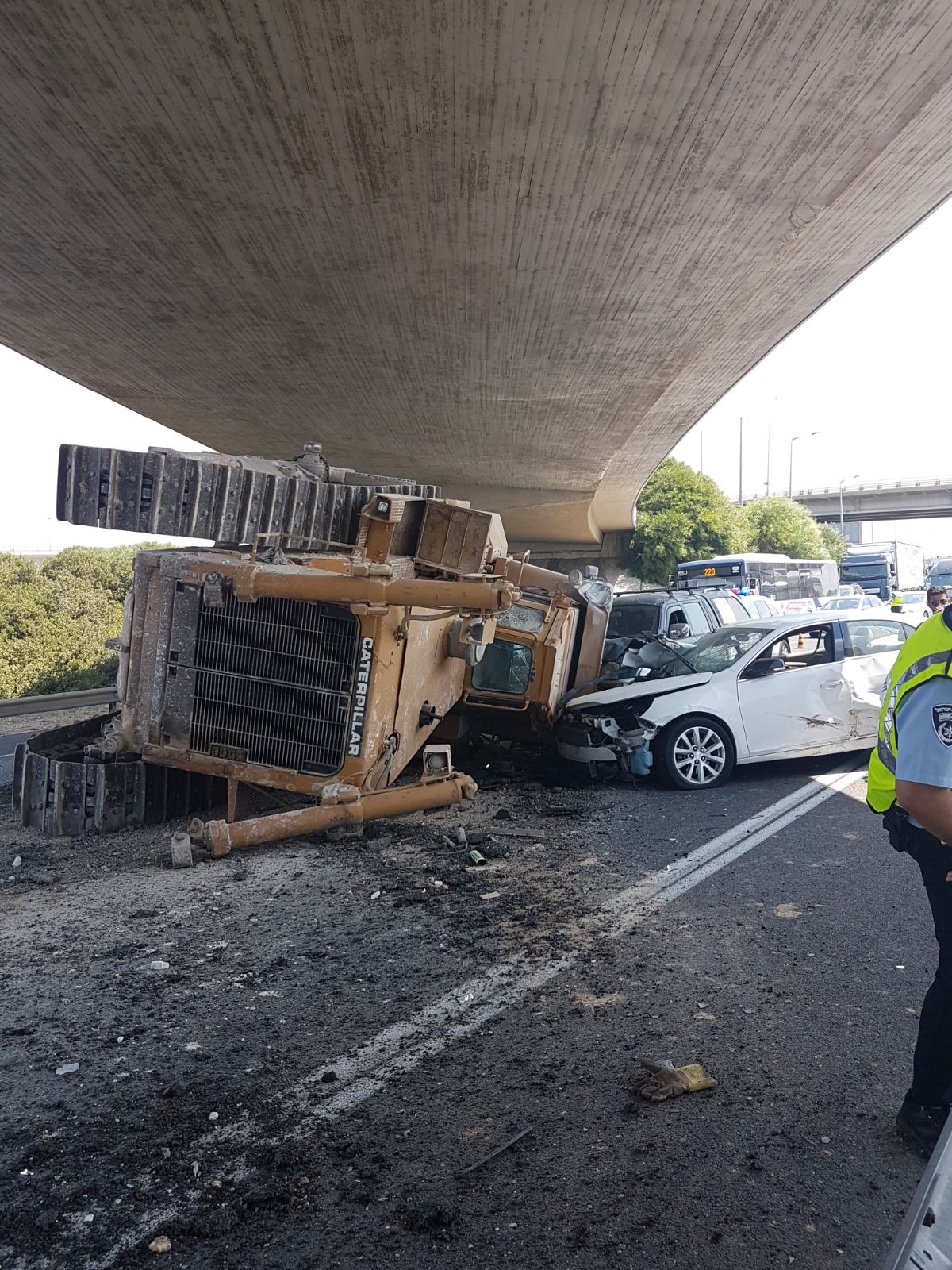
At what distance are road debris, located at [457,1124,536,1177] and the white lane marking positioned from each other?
1.95 ft

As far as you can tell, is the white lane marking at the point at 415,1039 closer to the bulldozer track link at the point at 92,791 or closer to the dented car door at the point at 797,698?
the dented car door at the point at 797,698

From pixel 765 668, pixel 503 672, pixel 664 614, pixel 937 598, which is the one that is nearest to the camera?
pixel 765 668

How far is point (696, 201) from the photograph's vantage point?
53.3 ft

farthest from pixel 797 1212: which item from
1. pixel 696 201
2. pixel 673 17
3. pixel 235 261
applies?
pixel 235 261

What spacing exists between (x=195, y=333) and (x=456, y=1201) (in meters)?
21.8

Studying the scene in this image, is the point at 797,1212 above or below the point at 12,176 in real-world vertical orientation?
below

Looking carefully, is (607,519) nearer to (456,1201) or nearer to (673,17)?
(673,17)

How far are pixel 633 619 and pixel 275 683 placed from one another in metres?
8.30

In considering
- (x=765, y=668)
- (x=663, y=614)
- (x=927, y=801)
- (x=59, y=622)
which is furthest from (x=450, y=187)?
(x=927, y=801)

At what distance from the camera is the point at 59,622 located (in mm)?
20078

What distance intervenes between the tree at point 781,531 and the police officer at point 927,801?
5871 centimetres

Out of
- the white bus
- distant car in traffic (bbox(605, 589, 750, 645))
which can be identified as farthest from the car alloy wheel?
the white bus

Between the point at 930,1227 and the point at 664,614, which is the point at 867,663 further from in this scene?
the point at 930,1227

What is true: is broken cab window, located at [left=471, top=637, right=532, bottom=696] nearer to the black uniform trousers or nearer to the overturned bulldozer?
the overturned bulldozer
